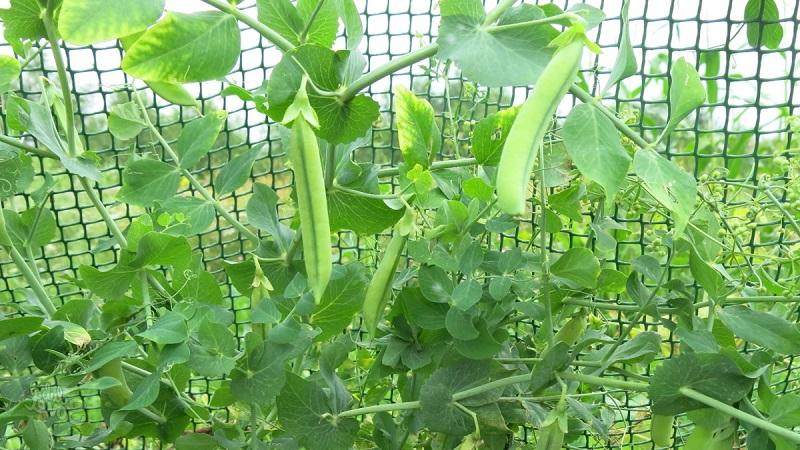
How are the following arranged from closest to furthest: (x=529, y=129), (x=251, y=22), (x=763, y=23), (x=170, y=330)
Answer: (x=529, y=129), (x=251, y=22), (x=170, y=330), (x=763, y=23)

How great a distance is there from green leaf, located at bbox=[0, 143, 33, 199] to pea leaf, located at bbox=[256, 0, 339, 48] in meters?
0.35

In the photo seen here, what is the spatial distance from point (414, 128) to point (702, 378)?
33cm

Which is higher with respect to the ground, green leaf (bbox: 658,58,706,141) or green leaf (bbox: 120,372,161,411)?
green leaf (bbox: 658,58,706,141)

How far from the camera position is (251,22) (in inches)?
29.8

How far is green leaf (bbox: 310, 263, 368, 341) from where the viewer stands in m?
0.94

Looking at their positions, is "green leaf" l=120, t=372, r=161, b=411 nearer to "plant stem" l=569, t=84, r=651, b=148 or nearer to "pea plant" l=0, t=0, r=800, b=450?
"pea plant" l=0, t=0, r=800, b=450

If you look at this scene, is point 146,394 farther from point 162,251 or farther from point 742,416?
point 742,416

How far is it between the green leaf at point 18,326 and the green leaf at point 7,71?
0.21 m

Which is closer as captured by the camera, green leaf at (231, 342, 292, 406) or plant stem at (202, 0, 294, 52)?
plant stem at (202, 0, 294, 52)

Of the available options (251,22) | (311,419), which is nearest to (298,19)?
(251,22)

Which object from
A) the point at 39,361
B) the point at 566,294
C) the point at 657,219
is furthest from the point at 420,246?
the point at 657,219

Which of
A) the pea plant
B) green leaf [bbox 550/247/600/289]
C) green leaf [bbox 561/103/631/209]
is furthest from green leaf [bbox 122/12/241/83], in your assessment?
green leaf [bbox 550/247/600/289]

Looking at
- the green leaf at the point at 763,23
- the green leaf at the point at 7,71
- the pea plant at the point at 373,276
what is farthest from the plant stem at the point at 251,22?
the green leaf at the point at 763,23

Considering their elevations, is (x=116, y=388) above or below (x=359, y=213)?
below
